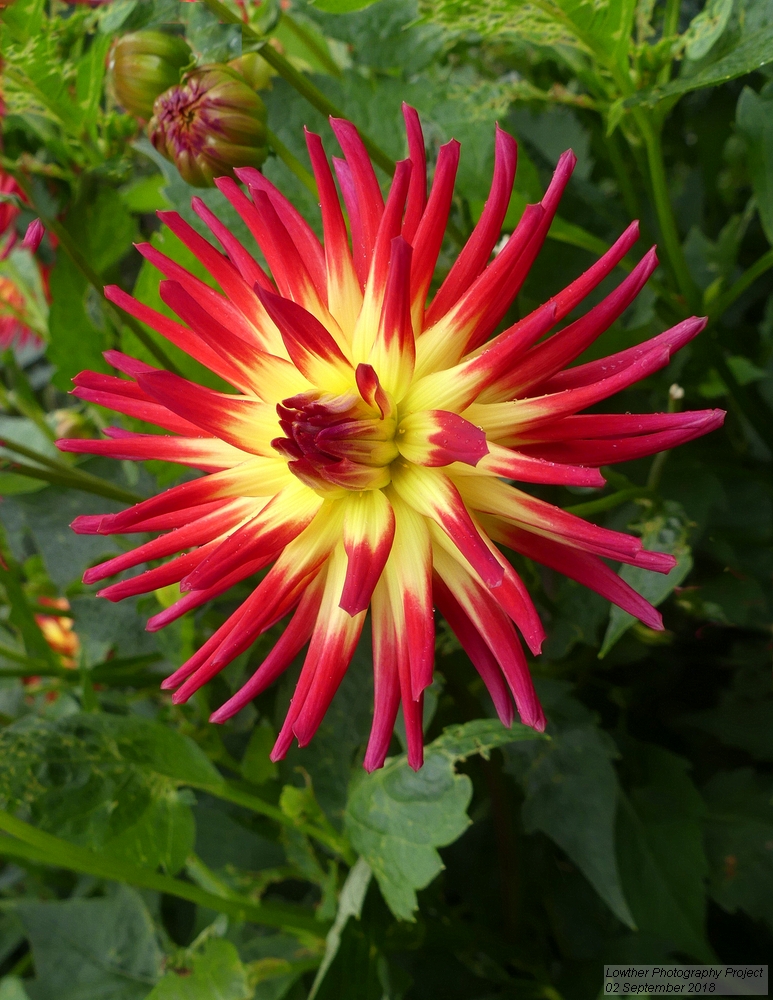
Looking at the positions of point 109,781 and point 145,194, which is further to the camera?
point 145,194

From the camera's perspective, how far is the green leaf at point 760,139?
0.47 meters

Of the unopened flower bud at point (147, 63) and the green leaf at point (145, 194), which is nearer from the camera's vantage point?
the unopened flower bud at point (147, 63)

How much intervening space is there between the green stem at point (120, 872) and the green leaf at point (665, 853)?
22 cm

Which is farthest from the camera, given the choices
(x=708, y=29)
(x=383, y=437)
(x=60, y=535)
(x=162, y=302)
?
(x=60, y=535)

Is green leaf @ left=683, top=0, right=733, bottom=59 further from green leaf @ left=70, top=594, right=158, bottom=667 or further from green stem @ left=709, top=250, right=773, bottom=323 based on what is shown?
green leaf @ left=70, top=594, right=158, bottom=667

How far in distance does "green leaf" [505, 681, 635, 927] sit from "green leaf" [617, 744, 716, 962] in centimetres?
7

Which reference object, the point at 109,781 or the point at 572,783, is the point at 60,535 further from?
the point at 572,783

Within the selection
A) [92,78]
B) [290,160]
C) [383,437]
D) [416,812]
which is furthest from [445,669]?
[92,78]

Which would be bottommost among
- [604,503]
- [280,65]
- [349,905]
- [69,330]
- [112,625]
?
[349,905]

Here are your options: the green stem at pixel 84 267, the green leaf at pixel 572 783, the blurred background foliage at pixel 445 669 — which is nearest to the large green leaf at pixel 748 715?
the blurred background foliage at pixel 445 669

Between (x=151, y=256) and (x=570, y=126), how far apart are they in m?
0.40

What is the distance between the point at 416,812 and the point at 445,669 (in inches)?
3.1

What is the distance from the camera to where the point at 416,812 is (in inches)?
18.4

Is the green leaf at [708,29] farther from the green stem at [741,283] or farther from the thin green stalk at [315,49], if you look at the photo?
the thin green stalk at [315,49]
